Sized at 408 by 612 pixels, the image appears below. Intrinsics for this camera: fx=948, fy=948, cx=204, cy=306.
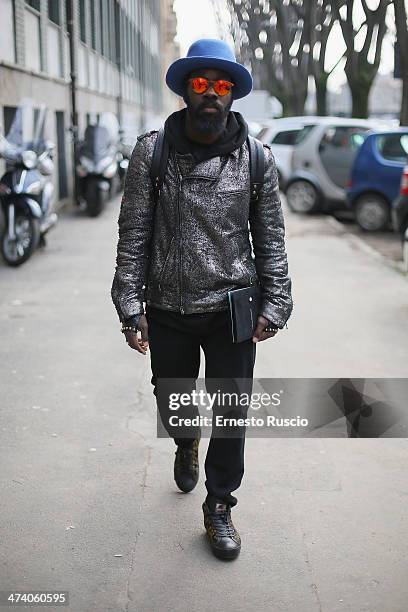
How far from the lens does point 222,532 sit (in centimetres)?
371

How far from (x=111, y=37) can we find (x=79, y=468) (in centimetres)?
3032

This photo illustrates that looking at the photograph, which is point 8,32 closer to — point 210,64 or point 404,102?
point 404,102

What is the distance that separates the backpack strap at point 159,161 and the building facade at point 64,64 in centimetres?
978

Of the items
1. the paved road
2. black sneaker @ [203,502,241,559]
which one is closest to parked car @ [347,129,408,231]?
the paved road

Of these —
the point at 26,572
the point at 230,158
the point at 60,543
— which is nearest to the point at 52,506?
the point at 60,543

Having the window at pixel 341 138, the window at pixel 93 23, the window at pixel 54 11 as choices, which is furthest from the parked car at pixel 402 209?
the window at pixel 93 23

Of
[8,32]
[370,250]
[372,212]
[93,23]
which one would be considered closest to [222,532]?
[370,250]

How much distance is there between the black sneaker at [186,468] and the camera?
4.23m

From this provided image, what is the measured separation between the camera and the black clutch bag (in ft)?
11.6

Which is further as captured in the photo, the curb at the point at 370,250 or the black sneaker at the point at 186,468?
the curb at the point at 370,250

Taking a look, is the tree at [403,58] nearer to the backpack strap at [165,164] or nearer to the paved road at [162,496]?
the paved road at [162,496]

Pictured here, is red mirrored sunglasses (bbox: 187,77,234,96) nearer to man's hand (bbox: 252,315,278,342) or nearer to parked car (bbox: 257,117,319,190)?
man's hand (bbox: 252,315,278,342)

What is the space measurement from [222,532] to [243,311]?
881mm

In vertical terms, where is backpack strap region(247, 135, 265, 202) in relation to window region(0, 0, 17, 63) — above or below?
below
